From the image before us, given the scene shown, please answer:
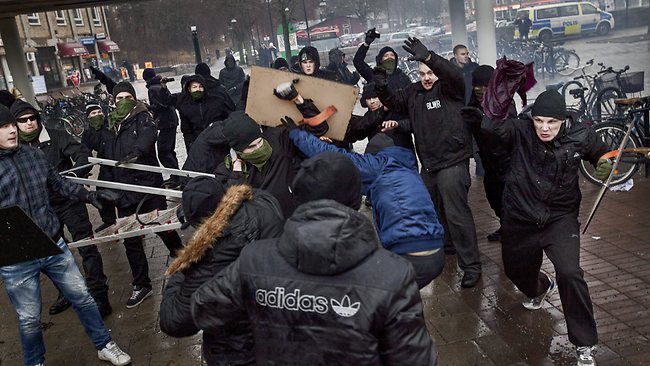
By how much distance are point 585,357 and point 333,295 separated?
2.32 meters

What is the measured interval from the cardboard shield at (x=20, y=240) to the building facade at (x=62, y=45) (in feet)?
121

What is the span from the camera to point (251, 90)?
4.02m

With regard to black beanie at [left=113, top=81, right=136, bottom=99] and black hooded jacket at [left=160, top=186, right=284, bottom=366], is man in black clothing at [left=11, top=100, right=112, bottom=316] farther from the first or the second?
black hooded jacket at [left=160, top=186, right=284, bottom=366]

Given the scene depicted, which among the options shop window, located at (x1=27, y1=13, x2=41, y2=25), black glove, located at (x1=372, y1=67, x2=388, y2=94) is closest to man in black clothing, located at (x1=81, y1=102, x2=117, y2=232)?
black glove, located at (x1=372, y1=67, x2=388, y2=94)

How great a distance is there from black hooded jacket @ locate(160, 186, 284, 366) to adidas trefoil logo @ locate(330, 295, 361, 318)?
571 mm

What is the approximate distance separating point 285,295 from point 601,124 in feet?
21.7

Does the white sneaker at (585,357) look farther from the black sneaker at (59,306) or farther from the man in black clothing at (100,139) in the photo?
the black sneaker at (59,306)

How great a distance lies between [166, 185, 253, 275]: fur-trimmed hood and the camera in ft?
7.72

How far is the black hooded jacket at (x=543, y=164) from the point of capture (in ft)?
11.8

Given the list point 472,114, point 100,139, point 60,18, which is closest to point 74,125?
point 100,139

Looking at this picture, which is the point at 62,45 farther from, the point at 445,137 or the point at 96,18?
the point at 445,137

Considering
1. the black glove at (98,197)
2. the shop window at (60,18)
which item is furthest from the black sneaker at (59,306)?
the shop window at (60,18)

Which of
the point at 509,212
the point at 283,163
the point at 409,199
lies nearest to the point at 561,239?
the point at 509,212

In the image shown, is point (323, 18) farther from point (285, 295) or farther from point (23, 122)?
point (285, 295)
